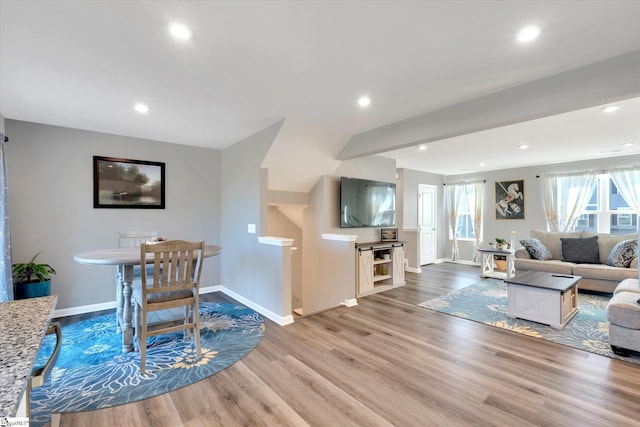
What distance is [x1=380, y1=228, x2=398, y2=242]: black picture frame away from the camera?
5.46 meters

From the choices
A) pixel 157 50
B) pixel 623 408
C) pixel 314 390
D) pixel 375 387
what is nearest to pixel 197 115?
pixel 157 50

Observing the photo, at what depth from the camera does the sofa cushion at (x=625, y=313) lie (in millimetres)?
2527

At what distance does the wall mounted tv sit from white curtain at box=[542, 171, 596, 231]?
11.8 ft

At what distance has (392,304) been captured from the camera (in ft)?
13.7

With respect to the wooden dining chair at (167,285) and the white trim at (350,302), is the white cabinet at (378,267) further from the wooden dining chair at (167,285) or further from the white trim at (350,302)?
the wooden dining chair at (167,285)

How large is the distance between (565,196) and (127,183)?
8182 millimetres

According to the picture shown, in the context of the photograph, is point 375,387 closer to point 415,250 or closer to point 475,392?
point 475,392

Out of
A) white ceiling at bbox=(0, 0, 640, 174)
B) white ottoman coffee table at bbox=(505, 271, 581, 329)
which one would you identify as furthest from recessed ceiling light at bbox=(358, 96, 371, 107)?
white ottoman coffee table at bbox=(505, 271, 581, 329)

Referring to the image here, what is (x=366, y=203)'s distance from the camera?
509cm

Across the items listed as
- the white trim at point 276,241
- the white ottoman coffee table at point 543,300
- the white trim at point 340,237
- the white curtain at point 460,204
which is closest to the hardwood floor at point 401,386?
the white ottoman coffee table at point 543,300

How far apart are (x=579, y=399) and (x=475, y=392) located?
0.69 meters

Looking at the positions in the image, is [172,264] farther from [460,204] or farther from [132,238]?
[460,204]

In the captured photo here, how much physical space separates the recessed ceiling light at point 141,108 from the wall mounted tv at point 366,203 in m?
2.83

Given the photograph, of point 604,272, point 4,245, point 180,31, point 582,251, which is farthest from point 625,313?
point 4,245
